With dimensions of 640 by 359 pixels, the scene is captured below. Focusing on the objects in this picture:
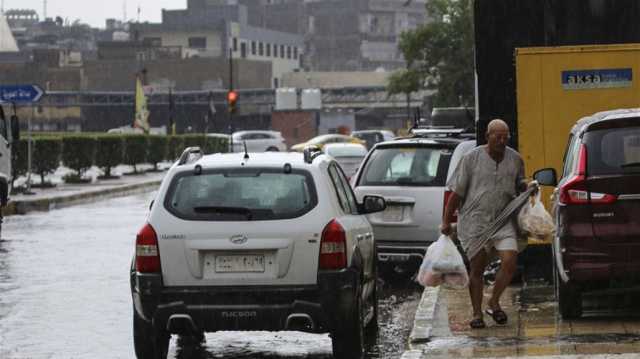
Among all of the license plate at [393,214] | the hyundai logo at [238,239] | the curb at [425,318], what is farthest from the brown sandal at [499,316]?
the license plate at [393,214]

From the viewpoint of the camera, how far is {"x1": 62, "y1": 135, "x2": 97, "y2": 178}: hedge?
47156 mm

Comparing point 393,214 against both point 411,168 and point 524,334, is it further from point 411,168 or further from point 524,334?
point 524,334

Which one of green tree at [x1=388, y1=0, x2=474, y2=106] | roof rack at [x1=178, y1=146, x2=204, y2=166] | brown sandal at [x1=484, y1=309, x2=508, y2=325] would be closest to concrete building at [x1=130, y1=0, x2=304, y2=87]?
green tree at [x1=388, y1=0, x2=474, y2=106]

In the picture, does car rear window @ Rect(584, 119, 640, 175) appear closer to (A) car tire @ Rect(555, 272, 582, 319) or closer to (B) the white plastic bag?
(B) the white plastic bag

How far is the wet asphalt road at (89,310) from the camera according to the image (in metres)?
12.3

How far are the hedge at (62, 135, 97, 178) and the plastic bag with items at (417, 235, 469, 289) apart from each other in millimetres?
35497

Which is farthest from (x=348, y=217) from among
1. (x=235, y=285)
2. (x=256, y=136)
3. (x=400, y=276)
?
(x=256, y=136)

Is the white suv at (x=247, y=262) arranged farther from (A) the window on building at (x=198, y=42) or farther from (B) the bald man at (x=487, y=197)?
(A) the window on building at (x=198, y=42)

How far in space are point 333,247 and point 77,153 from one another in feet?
124

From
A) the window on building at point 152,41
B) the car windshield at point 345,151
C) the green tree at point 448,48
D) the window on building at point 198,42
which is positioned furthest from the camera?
the window on building at point 198,42

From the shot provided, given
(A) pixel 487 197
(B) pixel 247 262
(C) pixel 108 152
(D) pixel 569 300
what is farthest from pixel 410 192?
(C) pixel 108 152

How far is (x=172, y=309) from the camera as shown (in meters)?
10.7

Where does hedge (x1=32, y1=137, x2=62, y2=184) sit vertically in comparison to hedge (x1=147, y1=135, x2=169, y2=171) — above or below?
above

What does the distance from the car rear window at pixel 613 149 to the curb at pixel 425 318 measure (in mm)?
1790
